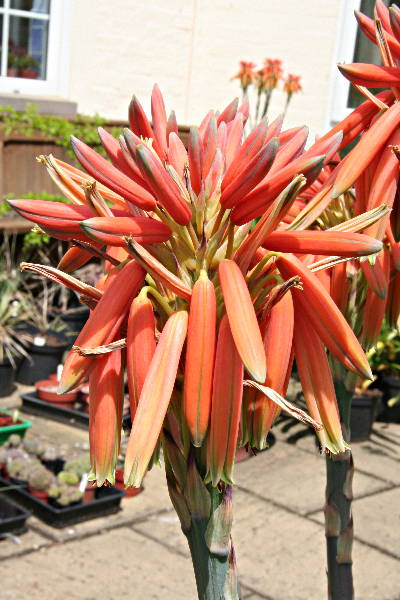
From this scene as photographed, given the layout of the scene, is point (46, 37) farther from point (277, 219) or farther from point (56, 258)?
point (277, 219)

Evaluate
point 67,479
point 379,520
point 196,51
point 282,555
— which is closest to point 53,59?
point 196,51

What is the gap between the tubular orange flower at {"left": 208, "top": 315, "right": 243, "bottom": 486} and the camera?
1.20 m

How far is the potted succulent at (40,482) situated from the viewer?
16.0 ft

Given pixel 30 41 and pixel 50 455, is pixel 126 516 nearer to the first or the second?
pixel 50 455

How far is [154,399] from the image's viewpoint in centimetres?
120

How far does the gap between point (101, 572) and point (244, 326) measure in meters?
3.55

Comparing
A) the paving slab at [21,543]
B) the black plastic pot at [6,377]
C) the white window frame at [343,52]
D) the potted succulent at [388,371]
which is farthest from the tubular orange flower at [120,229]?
the white window frame at [343,52]

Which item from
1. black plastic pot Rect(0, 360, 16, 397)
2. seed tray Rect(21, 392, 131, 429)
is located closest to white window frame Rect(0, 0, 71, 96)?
black plastic pot Rect(0, 360, 16, 397)

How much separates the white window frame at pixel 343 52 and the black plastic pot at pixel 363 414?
3.36 meters

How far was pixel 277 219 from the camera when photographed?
1244 millimetres

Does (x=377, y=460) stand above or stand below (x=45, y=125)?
below

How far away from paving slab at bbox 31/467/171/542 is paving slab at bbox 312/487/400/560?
884mm

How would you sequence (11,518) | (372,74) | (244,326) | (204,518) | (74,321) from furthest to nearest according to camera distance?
(74,321)
(11,518)
(372,74)
(204,518)
(244,326)

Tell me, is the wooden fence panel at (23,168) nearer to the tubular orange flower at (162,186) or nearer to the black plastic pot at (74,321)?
the black plastic pot at (74,321)
